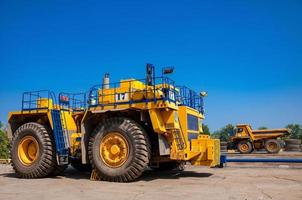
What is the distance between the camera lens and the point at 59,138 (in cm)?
1210

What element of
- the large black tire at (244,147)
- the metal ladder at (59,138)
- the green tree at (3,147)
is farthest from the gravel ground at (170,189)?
the green tree at (3,147)

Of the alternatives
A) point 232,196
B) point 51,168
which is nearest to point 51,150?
point 51,168

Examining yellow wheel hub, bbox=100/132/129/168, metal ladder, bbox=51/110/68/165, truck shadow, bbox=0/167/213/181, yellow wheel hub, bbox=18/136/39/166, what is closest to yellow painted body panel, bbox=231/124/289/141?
truck shadow, bbox=0/167/213/181

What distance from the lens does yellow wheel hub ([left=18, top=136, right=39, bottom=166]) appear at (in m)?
12.4

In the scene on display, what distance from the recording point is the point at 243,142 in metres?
30.5

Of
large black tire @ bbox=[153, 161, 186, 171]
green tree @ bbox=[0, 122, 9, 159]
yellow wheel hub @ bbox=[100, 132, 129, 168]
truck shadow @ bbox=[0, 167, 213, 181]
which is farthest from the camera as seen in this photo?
green tree @ bbox=[0, 122, 9, 159]

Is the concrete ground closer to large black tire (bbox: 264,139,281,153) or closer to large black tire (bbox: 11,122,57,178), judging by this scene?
large black tire (bbox: 11,122,57,178)

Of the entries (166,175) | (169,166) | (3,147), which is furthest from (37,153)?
(3,147)

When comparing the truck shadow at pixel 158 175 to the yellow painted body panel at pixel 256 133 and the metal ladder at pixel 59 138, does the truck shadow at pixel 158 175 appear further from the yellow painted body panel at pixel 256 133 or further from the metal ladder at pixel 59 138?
the yellow painted body panel at pixel 256 133

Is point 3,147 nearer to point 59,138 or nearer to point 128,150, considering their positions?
point 59,138

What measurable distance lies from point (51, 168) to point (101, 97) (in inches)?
130

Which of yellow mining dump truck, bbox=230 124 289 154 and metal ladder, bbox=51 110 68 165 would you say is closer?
metal ladder, bbox=51 110 68 165

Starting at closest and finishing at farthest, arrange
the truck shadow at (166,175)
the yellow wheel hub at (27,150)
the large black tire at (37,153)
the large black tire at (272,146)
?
1. the truck shadow at (166,175)
2. the large black tire at (37,153)
3. the yellow wheel hub at (27,150)
4. the large black tire at (272,146)

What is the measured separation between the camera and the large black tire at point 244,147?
30.3 metres
